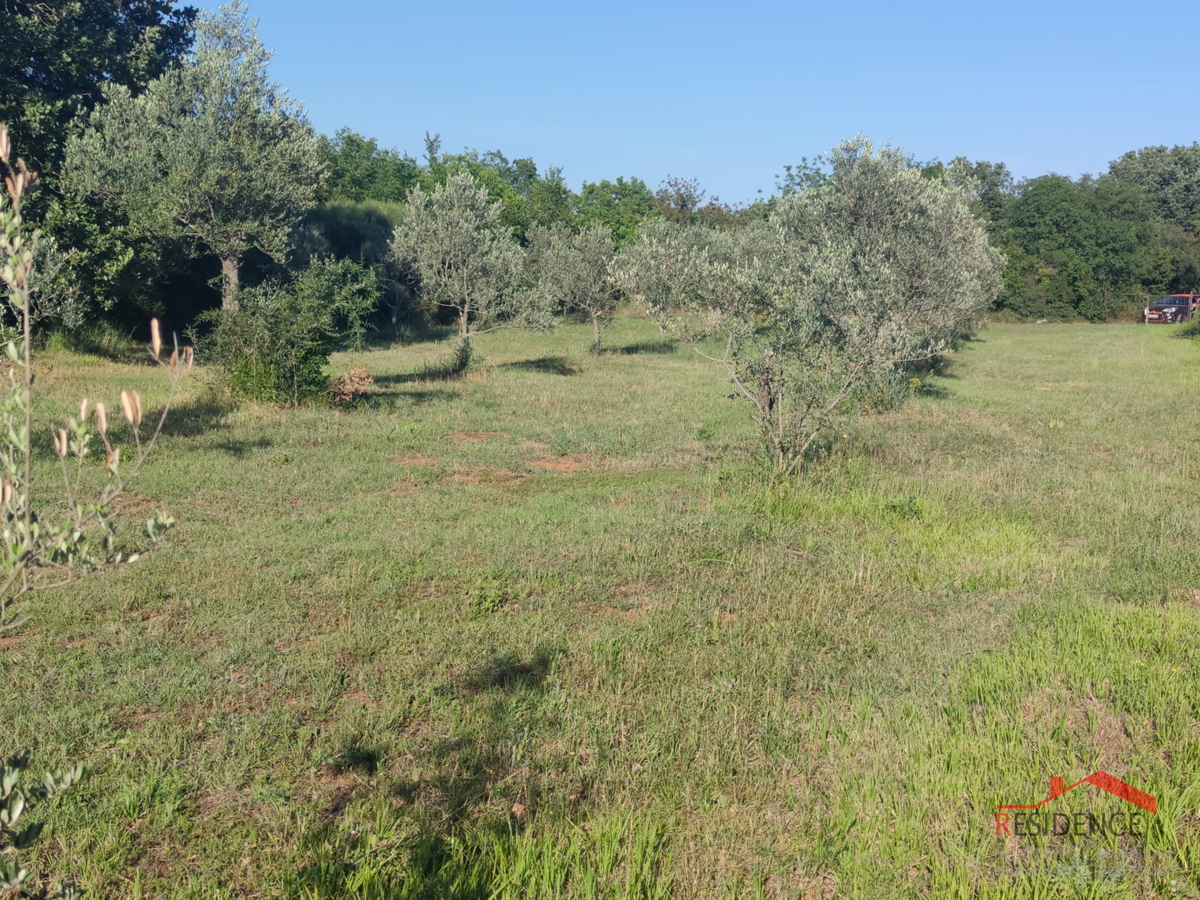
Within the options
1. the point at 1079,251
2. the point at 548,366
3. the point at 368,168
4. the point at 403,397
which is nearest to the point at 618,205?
the point at 368,168

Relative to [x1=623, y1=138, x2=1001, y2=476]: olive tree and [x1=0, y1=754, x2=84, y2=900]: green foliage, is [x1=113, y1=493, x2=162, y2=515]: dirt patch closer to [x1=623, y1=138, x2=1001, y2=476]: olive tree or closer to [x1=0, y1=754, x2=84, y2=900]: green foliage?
[x1=623, y1=138, x2=1001, y2=476]: olive tree

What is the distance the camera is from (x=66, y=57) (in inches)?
985

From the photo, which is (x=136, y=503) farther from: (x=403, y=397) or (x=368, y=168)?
(x=368, y=168)

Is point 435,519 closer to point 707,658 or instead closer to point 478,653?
point 478,653

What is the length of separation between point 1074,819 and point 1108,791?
26cm

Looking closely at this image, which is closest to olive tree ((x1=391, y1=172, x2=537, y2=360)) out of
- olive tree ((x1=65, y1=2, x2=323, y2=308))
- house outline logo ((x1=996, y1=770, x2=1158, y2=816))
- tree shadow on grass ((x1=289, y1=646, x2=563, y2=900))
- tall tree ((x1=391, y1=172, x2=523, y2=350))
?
tall tree ((x1=391, y1=172, x2=523, y2=350))

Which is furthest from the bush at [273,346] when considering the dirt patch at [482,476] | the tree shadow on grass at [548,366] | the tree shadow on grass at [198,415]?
the tree shadow on grass at [548,366]

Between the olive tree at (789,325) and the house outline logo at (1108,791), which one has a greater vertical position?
the olive tree at (789,325)

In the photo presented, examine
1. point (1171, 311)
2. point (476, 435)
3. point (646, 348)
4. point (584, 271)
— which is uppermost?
point (584, 271)

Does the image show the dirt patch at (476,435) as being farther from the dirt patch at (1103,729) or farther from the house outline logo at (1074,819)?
the house outline logo at (1074,819)

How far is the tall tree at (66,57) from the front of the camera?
75.0 ft

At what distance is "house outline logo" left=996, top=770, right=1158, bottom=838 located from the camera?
418 cm

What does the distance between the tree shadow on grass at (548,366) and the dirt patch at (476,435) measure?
10.8 m

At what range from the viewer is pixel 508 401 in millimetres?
18750
